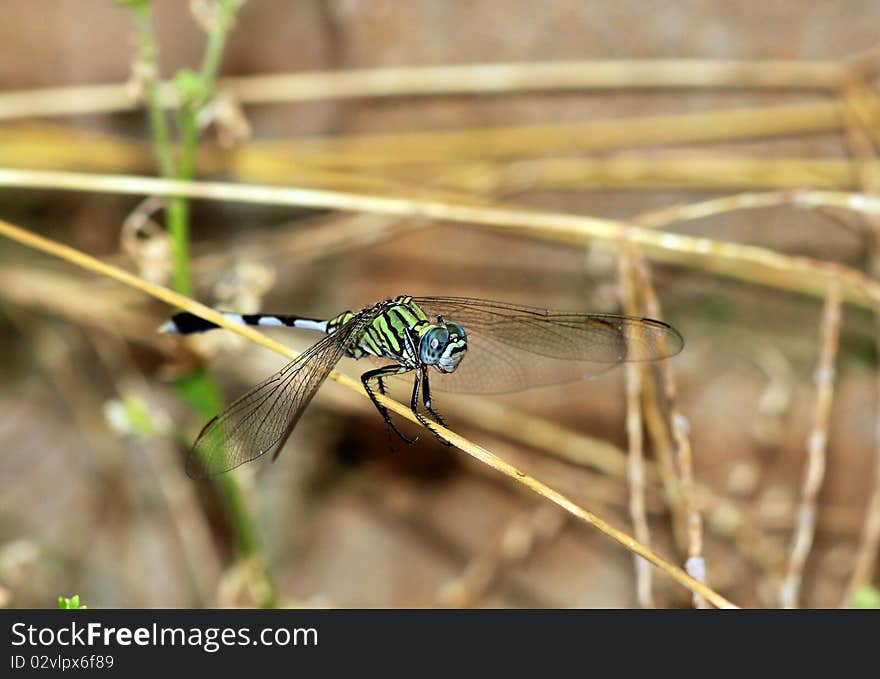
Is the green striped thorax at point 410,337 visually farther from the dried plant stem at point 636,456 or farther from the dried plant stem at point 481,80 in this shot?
the dried plant stem at point 481,80

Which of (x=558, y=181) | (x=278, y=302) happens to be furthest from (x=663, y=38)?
(x=278, y=302)

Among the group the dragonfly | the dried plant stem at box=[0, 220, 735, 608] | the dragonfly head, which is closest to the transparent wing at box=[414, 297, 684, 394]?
→ the dragonfly

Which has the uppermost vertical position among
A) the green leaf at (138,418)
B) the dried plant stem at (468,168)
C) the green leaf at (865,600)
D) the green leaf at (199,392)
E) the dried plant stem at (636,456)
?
the dried plant stem at (468,168)

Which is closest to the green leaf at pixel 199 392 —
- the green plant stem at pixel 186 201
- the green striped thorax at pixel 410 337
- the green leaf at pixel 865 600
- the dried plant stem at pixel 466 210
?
the green plant stem at pixel 186 201

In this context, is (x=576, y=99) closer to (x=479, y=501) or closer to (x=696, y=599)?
(x=479, y=501)

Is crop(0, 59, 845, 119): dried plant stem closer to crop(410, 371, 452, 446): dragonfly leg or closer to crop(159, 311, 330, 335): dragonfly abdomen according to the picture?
crop(159, 311, 330, 335): dragonfly abdomen

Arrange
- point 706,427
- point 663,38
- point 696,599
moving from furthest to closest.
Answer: point 706,427 < point 663,38 < point 696,599
